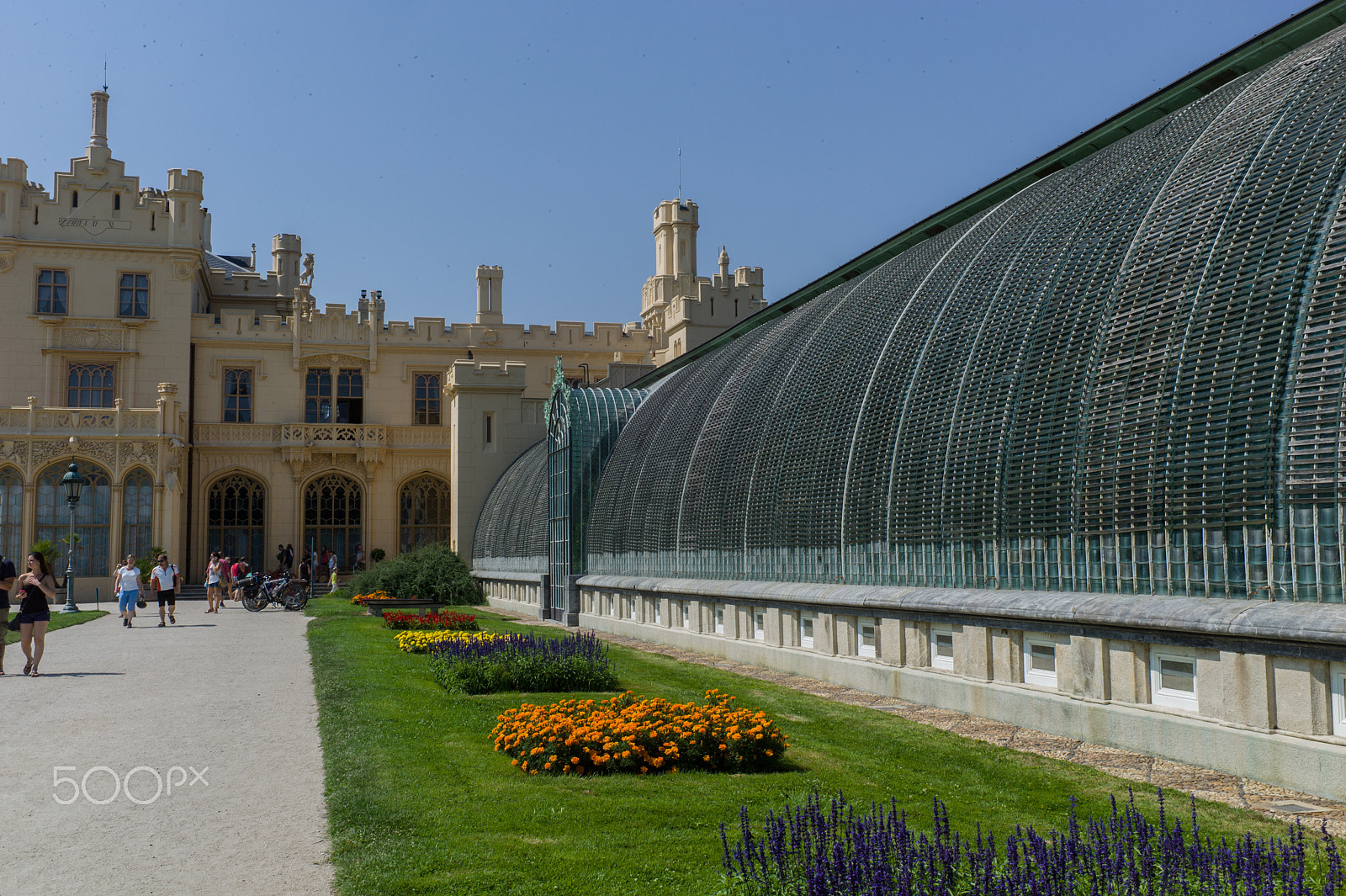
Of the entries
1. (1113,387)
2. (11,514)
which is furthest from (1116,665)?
(11,514)

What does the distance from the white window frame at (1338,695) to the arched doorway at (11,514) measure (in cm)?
4220

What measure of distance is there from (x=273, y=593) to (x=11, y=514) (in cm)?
1347

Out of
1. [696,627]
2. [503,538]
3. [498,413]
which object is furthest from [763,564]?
[498,413]

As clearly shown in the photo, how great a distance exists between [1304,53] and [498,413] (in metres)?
33.0

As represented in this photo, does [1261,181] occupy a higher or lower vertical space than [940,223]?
lower

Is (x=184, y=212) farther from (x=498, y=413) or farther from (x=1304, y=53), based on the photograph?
(x=1304, y=53)

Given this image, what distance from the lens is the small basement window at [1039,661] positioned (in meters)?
10.4

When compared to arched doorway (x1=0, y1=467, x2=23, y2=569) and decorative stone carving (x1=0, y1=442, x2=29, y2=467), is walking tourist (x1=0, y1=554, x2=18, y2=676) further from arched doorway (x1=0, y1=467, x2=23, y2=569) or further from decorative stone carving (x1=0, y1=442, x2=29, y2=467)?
decorative stone carving (x1=0, y1=442, x2=29, y2=467)

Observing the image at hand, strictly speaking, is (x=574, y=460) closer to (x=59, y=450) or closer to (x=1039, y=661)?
(x=1039, y=661)

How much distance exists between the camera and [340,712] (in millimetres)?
12320

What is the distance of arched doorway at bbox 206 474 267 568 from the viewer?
1897 inches

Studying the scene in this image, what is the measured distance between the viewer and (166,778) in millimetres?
9289

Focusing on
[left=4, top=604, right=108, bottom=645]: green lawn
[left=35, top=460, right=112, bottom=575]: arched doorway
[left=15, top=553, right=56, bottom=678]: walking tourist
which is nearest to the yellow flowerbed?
[left=15, top=553, right=56, bottom=678]: walking tourist

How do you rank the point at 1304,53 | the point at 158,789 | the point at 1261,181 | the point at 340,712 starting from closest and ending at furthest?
the point at 158,789 → the point at 1261,181 → the point at 1304,53 → the point at 340,712
